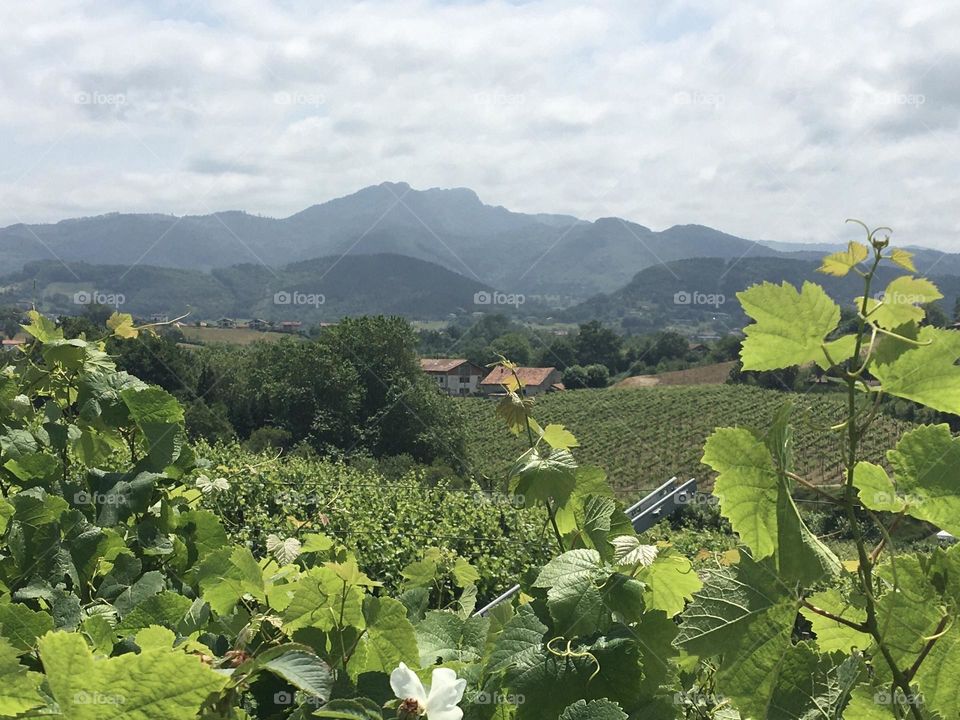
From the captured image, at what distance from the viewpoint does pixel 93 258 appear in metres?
154

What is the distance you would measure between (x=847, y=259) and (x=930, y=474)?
0.17 meters

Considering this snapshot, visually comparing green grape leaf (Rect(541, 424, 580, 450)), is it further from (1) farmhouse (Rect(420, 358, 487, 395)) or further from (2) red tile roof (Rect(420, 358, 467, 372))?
(2) red tile roof (Rect(420, 358, 467, 372))

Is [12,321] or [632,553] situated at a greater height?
[12,321]

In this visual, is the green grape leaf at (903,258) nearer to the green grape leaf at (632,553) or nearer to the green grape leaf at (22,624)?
the green grape leaf at (632,553)

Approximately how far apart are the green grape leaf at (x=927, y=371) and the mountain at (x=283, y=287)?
82.7 m

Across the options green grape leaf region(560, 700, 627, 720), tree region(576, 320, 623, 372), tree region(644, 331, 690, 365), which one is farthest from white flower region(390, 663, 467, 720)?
tree region(644, 331, 690, 365)

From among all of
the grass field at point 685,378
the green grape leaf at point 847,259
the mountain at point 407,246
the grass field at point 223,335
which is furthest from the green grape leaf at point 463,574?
the mountain at point 407,246

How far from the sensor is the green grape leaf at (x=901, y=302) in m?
0.52

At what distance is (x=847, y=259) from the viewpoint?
575 millimetres

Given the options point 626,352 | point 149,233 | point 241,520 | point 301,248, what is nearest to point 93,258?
point 149,233

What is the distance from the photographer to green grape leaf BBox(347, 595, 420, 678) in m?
0.64

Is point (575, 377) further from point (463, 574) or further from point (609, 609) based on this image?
point (609, 609)

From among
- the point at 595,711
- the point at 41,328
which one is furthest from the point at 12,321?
the point at 595,711

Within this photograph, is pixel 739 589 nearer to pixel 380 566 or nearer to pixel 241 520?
pixel 380 566
